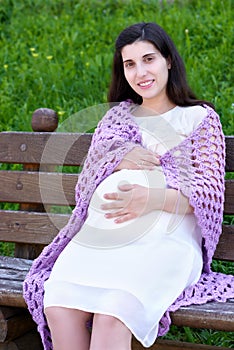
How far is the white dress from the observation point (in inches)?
102

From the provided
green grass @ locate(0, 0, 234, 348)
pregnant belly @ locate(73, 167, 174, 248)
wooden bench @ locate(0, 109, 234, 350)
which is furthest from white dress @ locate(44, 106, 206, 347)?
green grass @ locate(0, 0, 234, 348)

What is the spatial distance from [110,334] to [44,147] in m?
1.31

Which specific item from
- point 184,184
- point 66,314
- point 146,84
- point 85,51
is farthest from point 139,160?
point 85,51

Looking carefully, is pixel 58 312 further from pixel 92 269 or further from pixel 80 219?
pixel 80 219

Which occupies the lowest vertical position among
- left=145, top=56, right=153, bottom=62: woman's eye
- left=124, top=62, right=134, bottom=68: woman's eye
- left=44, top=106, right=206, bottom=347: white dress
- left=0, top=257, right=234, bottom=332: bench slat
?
left=0, top=257, right=234, bottom=332: bench slat

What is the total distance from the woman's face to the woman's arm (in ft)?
1.57

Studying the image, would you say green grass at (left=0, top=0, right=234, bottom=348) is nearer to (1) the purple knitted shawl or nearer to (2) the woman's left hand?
(1) the purple knitted shawl

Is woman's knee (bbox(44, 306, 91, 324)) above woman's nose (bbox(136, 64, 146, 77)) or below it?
below

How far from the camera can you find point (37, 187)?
11.8 ft

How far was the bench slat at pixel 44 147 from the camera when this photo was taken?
355 centimetres

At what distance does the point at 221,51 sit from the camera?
16.2 ft

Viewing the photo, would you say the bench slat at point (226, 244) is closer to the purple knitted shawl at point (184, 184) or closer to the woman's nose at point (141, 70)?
the purple knitted shawl at point (184, 184)

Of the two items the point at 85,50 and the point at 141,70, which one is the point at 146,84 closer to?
the point at 141,70

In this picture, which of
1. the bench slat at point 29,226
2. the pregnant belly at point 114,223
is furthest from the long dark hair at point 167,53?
the bench slat at point 29,226
